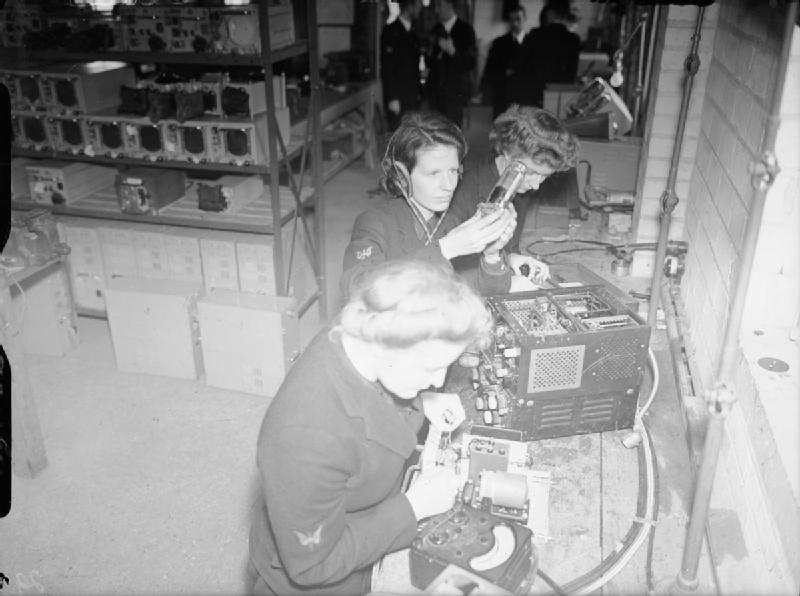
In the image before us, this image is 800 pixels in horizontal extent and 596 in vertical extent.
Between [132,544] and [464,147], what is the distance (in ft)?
6.81

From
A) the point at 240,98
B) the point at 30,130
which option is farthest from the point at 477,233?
the point at 30,130

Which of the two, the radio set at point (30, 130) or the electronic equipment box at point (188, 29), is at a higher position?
the electronic equipment box at point (188, 29)

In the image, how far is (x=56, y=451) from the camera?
136 inches

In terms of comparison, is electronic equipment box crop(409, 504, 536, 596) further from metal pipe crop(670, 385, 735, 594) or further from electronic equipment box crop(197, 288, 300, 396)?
electronic equipment box crop(197, 288, 300, 396)

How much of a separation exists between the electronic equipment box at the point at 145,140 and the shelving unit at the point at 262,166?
0.18 ft

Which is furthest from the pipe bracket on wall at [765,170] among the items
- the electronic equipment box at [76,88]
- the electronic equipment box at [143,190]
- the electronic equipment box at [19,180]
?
the electronic equipment box at [19,180]

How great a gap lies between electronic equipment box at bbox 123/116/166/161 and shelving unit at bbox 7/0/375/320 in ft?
0.18

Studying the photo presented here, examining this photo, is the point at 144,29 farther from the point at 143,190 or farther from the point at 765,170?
the point at 765,170

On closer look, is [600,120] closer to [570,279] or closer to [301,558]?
[570,279]

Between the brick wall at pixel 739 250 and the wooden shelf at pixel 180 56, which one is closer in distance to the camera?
the brick wall at pixel 739 250

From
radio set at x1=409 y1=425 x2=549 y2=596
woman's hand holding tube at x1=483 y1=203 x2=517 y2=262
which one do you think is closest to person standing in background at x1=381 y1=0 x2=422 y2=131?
woman's hand holding tube at x1=483 y1=203 x2=517 y2=262

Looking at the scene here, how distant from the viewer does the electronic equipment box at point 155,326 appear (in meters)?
3.91

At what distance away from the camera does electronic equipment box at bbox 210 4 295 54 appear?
365 centimetres

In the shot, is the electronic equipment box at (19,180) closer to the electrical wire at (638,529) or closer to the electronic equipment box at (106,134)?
the electronic equipment box at (106,134)
